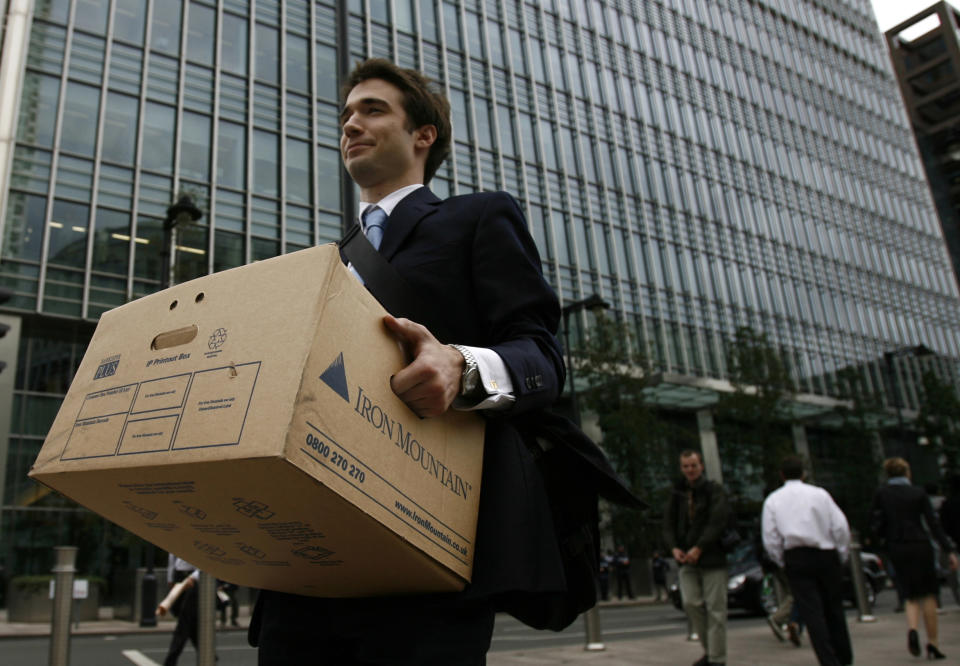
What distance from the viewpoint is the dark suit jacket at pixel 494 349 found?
1409mm

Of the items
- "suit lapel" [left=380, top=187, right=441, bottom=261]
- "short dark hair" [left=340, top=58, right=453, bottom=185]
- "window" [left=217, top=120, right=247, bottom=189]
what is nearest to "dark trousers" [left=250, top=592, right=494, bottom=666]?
"suit lapel" [left=380, top=187, right=441, bottom=261]

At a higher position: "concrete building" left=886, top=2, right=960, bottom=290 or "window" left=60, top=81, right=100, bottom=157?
"concrete building" left=886, top=2, right=960, bottom=290

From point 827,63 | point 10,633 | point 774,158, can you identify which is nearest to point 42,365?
point 10,633

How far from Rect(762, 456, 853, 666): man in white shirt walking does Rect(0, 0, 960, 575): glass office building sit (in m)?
4.14

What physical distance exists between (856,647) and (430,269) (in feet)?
26.2

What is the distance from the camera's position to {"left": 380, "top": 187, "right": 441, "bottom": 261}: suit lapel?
1725 mm

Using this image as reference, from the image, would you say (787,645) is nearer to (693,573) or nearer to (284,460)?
(693,573)

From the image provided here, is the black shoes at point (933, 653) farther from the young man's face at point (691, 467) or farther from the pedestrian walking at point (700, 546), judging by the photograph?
the young man's face at point (691, 467)

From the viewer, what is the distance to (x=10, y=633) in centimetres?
1301

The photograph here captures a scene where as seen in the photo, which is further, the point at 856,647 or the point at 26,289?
the point at 26,289

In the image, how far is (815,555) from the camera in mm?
5812

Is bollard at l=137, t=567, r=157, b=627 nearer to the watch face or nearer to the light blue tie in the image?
the light blue tie

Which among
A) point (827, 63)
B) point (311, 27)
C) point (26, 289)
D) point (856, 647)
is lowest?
point (856, 647)

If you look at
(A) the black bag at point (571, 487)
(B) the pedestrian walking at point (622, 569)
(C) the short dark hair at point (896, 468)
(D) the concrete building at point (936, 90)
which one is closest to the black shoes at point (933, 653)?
(C) the short dark hair at point (896, 468)
